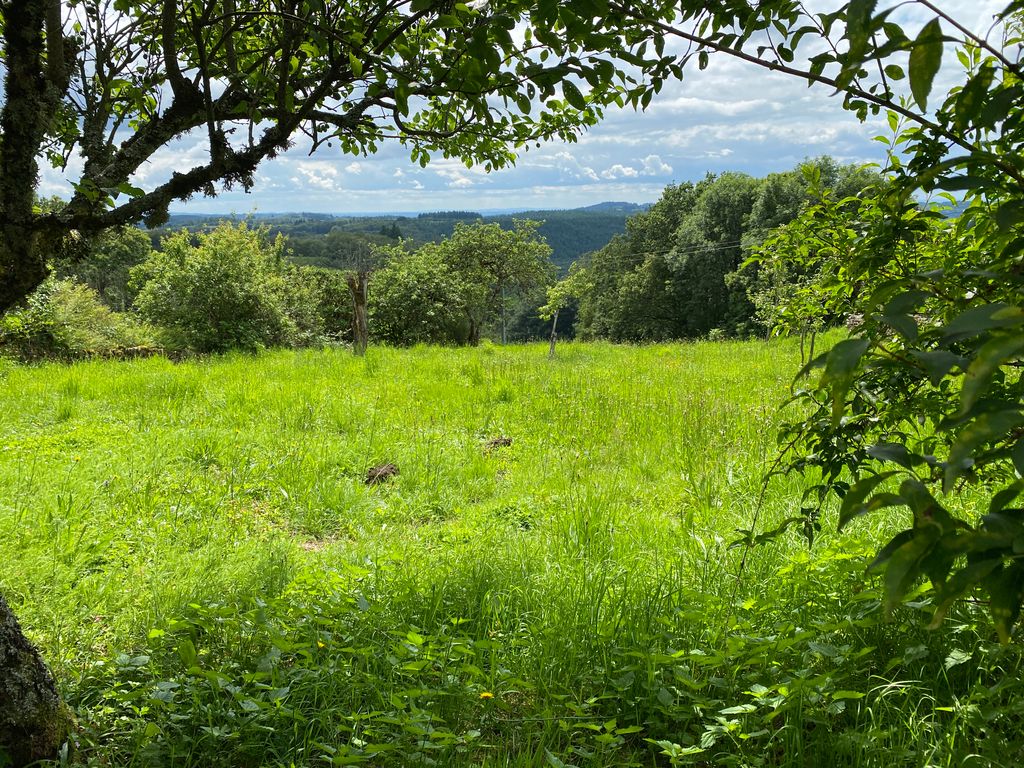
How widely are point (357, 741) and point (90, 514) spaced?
11.3 feet

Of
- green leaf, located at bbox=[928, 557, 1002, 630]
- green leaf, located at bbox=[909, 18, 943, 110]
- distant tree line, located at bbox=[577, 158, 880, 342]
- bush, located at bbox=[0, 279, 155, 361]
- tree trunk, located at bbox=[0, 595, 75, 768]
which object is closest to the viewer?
green leaf, located at bbox=[928, 557, 1002, 630]

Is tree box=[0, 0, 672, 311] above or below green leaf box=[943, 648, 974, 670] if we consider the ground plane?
above

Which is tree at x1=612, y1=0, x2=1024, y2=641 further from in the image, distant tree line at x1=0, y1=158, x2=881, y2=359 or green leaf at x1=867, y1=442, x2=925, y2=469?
distant tree line at x1=0, y1=158, x2=881, y2=359

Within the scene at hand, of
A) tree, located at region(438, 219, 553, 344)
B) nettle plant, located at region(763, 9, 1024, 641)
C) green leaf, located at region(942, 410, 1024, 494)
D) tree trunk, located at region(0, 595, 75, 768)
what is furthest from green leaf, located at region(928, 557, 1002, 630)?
tree, located at region(438, 219, 553, 344)

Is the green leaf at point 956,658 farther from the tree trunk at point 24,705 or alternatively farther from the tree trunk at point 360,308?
the tree trunk at point 360,308

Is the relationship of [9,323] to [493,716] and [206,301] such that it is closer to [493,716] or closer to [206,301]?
[206,301]

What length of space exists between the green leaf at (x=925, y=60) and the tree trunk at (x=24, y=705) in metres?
2.82

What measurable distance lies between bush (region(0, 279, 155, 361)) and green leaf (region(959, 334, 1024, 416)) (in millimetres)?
12935

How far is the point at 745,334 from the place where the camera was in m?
42.6

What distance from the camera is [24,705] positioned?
1969 mm

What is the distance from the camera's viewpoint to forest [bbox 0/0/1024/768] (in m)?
1.20

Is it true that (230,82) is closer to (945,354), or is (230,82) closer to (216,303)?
(945,354)

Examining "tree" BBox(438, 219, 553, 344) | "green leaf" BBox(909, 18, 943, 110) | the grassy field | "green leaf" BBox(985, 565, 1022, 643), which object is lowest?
the grassy field

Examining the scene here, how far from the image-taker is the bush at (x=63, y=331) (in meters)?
12.1
